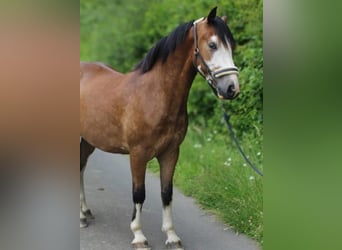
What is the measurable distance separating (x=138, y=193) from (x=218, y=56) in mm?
1117

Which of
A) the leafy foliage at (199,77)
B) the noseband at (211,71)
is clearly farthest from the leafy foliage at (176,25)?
the noseband at (211,71)

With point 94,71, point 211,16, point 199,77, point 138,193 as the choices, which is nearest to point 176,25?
point 199,77

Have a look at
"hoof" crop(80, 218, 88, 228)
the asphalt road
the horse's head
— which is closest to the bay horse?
the horse's head

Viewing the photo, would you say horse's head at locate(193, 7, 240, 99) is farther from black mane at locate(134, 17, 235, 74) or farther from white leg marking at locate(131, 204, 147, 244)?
white leg marking at locate(131, 204, 147, 244)

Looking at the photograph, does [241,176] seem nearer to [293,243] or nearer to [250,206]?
[250,206]

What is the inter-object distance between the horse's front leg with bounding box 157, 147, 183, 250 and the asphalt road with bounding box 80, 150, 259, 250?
106 millimetres

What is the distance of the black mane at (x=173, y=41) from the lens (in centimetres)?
235

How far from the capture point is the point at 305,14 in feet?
3.97

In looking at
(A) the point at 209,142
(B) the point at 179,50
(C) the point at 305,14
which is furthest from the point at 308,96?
(A) the point at 209,142

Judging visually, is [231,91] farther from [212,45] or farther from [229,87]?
[212,45]

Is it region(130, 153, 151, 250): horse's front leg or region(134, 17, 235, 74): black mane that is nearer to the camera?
region(134, 17, 235, 74): black mane

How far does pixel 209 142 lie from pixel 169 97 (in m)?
2.73

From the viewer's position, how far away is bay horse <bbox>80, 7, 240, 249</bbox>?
2.36 metres

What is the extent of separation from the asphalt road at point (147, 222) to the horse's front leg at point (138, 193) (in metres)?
0.10
